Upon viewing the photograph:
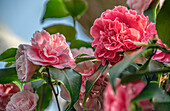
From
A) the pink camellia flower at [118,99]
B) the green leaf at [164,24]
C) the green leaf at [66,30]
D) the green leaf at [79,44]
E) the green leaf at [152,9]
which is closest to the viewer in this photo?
the pink camellia flower at [118,99]

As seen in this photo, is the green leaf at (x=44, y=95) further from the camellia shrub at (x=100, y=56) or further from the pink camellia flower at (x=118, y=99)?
the pink camellia flower at (x=118, y=99)

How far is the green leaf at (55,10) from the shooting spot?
73cm

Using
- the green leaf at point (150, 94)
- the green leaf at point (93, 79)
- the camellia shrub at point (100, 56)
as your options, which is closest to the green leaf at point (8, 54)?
the camellia shrub at point (100, 56)

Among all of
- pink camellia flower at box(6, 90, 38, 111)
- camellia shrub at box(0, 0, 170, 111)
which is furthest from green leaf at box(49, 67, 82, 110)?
pink camellia flower at box(6, 90, 38, 111)

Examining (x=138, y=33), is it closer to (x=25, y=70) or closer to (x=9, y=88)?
(x=25, y=70)

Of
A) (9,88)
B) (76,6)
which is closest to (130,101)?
(9,88)

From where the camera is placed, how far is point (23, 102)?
1.30 feet

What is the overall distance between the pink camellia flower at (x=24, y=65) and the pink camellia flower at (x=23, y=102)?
0.09 metres

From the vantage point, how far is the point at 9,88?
0.46m

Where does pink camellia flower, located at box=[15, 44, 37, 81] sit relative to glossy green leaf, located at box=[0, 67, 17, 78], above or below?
above

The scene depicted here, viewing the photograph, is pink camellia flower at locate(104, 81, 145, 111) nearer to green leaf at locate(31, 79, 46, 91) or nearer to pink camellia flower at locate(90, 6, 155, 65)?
pink camellia flower at locate(90, 6, 155, 65)

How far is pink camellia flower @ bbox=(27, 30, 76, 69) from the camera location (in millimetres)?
314

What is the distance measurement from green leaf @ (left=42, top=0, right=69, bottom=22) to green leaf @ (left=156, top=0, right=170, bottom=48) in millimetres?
486

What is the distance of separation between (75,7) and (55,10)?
7 centimetres
